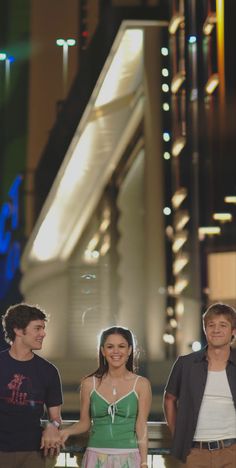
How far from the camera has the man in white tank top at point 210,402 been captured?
12.1 ft

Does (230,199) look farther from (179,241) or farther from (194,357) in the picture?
(194,357)

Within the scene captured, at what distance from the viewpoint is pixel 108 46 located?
8.48 metres

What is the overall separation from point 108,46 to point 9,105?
35.8 inches

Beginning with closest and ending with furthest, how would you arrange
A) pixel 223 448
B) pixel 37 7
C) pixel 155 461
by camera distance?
pixel 223 448, pixel 155 461, pixel 37 7

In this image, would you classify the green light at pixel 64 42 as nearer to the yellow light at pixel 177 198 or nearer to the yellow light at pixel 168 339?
the yellow light at pixel 177 198

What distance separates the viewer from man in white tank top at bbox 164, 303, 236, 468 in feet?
12.1

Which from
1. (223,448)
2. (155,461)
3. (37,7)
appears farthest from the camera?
(37,7)

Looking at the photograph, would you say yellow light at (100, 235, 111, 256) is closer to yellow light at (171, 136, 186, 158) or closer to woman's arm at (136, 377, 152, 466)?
yellow light at (171, 136, 186, 158)

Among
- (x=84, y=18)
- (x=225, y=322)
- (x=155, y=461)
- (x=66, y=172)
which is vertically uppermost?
(x=84, y=18)

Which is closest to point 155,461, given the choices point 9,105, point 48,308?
point 48,308

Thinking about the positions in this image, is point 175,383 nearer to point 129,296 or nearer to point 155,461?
point 155,461

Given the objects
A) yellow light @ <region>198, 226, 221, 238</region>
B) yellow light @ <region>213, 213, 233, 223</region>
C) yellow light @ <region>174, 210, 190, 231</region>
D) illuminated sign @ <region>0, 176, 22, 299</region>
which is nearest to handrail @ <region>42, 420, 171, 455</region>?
illuminated sign @ <region>0, 176, 22, 299</region>

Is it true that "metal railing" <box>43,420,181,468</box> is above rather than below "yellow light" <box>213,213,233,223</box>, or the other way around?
below

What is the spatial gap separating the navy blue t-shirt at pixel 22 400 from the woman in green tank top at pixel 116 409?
15 centimetres
